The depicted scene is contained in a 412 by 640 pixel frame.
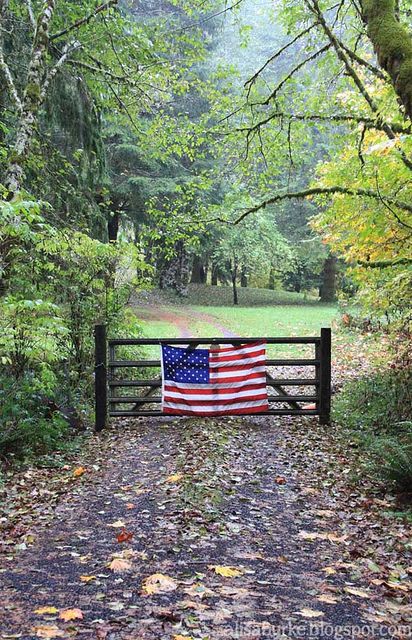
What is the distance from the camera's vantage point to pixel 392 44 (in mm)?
4867

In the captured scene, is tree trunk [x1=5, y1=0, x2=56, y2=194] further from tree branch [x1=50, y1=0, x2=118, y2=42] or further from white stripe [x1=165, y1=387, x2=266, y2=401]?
white stripe [x1=165, y1=387, x2=266, y2=401]

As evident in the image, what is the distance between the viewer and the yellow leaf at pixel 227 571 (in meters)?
3.57

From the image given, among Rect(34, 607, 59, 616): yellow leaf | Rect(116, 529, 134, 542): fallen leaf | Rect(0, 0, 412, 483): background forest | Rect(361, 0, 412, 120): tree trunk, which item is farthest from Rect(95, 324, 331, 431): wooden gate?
Rect(34, 607, 59, 616): yellow leaf

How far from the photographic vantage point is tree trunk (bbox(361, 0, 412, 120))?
472cm

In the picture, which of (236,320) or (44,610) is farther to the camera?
(236,320)

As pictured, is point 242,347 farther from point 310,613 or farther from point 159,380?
point 310,613

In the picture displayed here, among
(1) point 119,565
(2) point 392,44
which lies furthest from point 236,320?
(1) point 119,565

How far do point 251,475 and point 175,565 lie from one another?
8.03 ft

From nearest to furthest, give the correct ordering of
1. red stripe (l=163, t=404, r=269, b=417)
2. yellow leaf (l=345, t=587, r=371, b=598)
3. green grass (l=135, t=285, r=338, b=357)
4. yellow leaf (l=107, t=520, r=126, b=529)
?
yellow leaf (l=345, t=587, r=371, b=598) < yellow leaf (l=107, t=520, r=126, b=529) < red stripe (l=163, t=404, r=269, b=417) < green grass (l=135, t=285, r=338, b=357)

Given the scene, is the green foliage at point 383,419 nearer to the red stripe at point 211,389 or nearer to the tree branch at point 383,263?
the red stripe at point 211,389

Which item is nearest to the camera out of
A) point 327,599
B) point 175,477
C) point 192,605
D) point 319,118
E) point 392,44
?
point 192,605

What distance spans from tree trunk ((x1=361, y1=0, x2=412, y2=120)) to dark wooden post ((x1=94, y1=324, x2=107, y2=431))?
17.7 ft

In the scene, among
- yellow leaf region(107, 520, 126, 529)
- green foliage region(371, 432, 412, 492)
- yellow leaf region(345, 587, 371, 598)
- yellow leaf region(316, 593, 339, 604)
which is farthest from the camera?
green foliage region(371, 432, 412, 492)

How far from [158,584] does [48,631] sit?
2.61 ft
